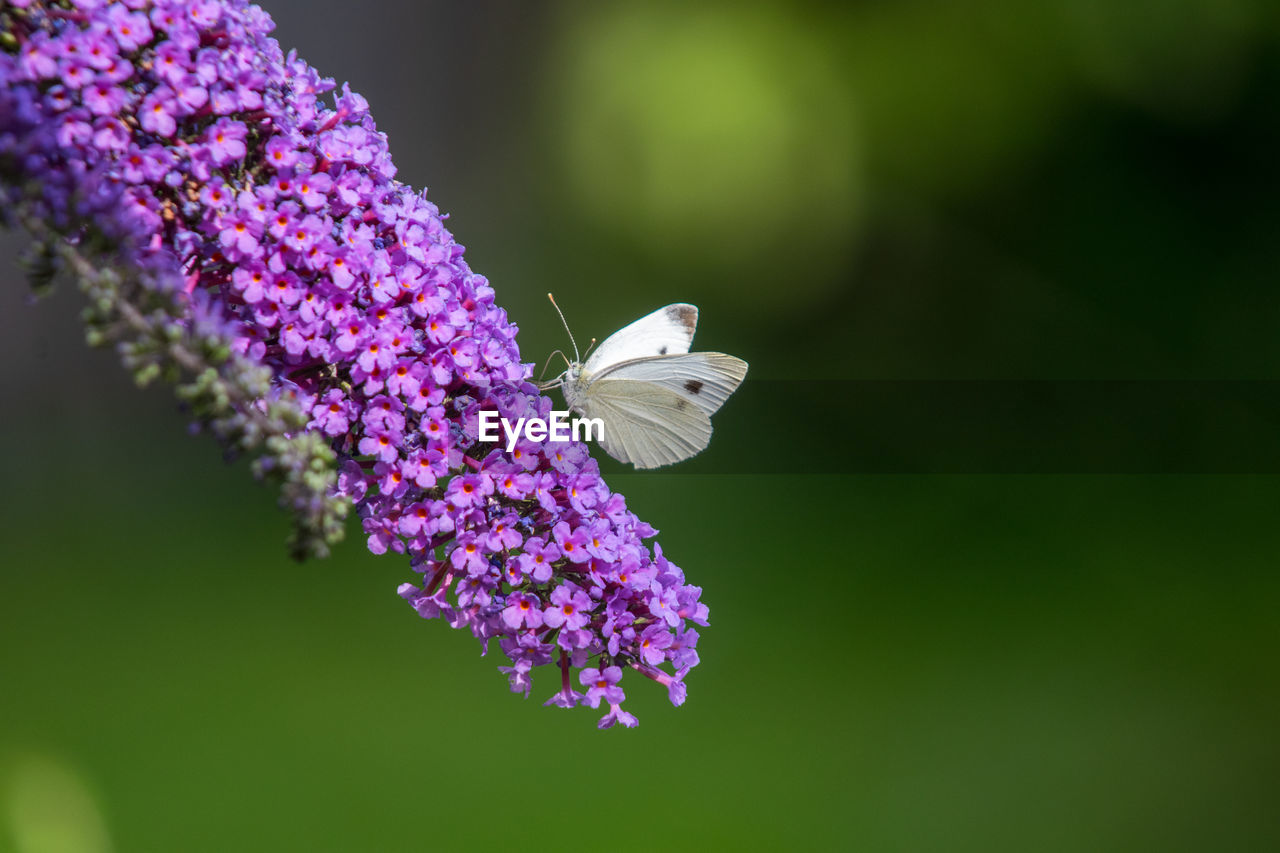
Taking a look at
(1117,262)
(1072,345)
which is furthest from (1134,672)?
(1117,262)

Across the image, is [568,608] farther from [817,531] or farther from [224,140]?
[817,531]

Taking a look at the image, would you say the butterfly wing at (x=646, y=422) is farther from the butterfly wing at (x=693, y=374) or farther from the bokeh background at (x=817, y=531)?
the bokeh background at (x=817, y=531)

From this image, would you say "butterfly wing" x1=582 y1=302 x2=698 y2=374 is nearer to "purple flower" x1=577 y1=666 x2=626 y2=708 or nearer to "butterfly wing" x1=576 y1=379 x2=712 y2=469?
"butterfly wing" x1=576 y1=379 x2=712 y2=469

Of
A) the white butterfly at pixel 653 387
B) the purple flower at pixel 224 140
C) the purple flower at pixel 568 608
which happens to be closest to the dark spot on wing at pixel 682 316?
the white butterfly at pixel 653 387

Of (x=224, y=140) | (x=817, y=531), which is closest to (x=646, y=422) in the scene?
(x=224, y=140)

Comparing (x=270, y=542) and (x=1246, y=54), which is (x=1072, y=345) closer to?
(x=1246, y=54)

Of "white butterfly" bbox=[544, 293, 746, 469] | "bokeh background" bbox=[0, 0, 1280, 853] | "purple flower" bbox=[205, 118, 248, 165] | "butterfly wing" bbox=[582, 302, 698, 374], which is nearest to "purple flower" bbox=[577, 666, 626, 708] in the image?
"white butterfly" bbox=[544, 293, 746, 469]
